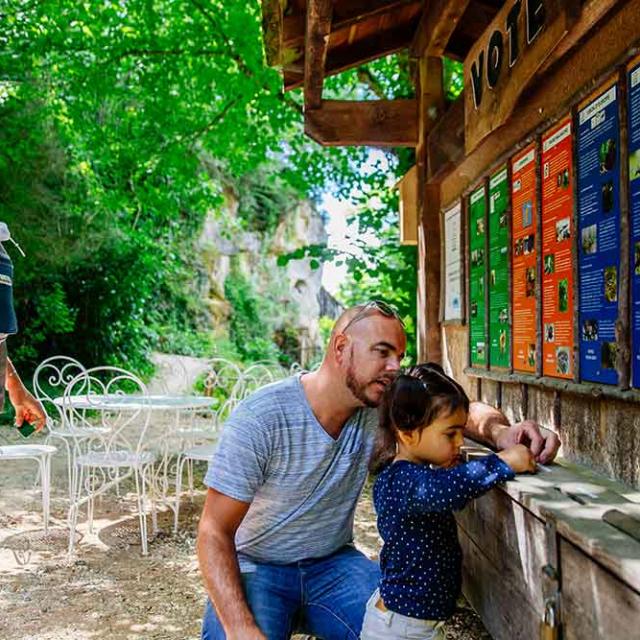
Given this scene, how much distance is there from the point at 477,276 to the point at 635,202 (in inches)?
67.2

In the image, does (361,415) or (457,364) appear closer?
(361,415)

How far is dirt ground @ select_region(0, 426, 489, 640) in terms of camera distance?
3377 mm

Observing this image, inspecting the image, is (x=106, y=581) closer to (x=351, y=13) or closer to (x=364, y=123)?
(x=364, y=123)

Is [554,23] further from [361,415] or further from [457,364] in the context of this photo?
[457,364]

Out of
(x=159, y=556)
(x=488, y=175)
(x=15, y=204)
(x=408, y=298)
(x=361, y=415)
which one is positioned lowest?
(x=159, y=556)

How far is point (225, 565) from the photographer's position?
1985 mm

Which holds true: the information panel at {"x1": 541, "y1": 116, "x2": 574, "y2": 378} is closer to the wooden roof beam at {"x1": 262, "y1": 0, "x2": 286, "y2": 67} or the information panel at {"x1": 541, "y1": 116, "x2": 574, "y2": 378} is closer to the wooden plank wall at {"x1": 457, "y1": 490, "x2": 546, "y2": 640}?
the wooden plank wall at {"x1": 457, "y1": 490, "x2": 546, "y2": 640}

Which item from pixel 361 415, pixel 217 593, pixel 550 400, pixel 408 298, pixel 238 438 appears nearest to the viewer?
pixel 217 593

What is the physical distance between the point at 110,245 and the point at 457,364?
29.5 ft

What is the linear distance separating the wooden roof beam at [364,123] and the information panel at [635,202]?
267cm

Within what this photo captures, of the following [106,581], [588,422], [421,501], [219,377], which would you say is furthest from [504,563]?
[219,377]

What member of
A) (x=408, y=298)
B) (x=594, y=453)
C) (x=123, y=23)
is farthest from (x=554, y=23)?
(x=123, y=23)

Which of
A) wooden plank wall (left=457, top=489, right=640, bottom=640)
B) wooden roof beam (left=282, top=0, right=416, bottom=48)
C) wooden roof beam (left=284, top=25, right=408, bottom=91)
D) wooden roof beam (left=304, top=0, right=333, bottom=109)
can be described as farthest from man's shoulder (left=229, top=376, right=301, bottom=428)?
wooden roof beam (left=284, top=25, right=408, bottom=91)

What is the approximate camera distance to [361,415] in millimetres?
2299
